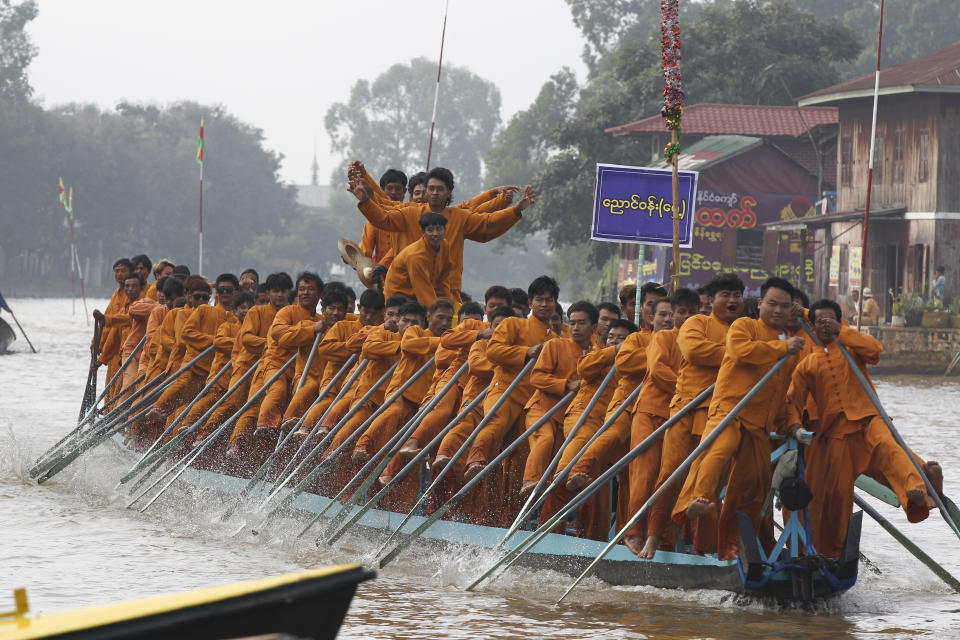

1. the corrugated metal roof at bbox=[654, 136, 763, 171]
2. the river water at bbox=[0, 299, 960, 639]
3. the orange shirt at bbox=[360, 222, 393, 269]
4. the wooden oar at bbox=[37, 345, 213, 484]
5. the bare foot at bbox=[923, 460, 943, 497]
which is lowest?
the river water at bbox=[0, 299, 960, 639]

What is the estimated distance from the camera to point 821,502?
7.36 meters

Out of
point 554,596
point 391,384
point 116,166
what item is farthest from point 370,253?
point 116,166

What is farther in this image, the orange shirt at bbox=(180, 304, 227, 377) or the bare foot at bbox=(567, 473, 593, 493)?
the orange shirt at bbox=(180, 304, 227, 377)

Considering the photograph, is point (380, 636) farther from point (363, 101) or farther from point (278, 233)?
point (363, 101)

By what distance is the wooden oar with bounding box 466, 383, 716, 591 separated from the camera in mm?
7141

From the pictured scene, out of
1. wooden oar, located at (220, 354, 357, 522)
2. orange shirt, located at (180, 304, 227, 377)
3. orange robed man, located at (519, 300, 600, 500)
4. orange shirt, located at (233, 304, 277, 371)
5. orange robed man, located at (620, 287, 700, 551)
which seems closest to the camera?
orange robed man, located at (620, 287, 700, 551)

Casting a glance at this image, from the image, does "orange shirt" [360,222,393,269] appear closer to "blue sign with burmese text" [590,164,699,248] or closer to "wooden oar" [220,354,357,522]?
"wooden oar" [220,354,357,522]

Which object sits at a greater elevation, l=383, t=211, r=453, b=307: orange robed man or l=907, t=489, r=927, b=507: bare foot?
l=383, t=211, r=453, b=307: orange robed man

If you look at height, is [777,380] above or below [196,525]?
above

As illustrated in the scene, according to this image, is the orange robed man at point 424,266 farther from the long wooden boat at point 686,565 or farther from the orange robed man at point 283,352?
the long wooden boat at point 686,565

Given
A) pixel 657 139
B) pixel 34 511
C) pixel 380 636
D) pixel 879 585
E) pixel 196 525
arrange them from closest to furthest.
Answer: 1. pixel 380 636
2. pixel 879 585
3. pixel 196 525
4. pixel 34 511
5. pixel 657 139

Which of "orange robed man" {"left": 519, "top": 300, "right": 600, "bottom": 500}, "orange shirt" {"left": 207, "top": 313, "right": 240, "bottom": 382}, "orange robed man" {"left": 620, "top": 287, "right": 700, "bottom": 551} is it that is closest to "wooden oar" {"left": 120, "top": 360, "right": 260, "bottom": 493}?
"orange shirt" {"left": 207, "top": 313, "right": 240, "bottom": 382}

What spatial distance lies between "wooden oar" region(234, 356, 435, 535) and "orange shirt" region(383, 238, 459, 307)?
800 millimetres

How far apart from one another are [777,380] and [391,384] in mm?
3373
